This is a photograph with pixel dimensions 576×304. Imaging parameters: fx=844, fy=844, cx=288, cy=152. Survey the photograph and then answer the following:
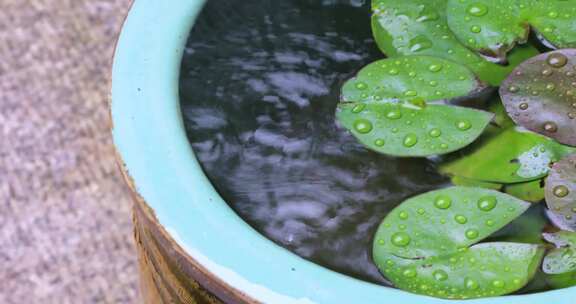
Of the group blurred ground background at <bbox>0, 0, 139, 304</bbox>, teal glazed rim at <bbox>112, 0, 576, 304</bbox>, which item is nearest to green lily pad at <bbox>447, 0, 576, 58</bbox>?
teal glazed rim at <bbox>112, 0, 576, 304</bbox>

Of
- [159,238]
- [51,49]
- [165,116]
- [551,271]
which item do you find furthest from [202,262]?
[51,49]

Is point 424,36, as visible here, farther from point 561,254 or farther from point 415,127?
point 561,254

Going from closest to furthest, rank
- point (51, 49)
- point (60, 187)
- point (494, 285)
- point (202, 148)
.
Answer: point (494, 285), point (202, 148), point (60, 187), point (51, 49)

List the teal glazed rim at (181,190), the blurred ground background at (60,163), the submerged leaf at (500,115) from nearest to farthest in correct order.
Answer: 1. the teal glazed rim at (181,190)
2. the submerged leaf at (500,115)
3. the blurred ground background at (60,163)

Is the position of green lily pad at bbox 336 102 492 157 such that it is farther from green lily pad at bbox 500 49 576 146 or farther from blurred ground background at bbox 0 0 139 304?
blurred ground background at bbox 0 0 139 304

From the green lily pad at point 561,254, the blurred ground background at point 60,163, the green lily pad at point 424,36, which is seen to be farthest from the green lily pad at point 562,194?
the blurred ground background at point 60,163

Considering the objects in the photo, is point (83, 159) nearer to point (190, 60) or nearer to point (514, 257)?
point (190, 60)

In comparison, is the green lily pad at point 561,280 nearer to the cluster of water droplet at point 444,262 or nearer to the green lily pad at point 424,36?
the cluster of water droplet at point 444,262
